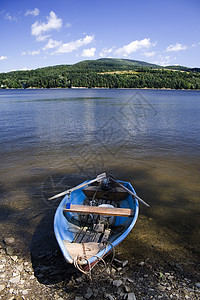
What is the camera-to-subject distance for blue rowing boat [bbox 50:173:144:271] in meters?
5.85

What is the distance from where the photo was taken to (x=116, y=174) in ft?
44.1

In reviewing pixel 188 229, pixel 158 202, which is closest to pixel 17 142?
pixel 158 202

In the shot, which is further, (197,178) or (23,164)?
(23,164)

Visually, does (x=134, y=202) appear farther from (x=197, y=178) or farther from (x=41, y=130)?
(x=41, y=130)

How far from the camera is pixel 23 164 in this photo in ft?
49.2

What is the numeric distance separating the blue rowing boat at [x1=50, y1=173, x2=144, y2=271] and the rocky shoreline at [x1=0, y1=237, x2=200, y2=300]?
0.55m

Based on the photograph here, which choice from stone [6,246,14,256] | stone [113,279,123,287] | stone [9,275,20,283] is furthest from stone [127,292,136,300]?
stone [6,246,14,256]

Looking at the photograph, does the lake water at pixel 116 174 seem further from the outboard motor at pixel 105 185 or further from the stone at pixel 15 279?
the outboard motor at pixel 105 185

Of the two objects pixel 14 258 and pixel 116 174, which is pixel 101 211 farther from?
pixel 116 174

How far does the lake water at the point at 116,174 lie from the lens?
301 inches

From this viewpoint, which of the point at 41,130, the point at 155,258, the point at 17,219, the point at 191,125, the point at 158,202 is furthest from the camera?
the point at 191,125

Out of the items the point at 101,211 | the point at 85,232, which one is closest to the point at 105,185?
the point at 101,211

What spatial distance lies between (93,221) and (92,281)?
7.51ft

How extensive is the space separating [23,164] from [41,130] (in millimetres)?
11680
